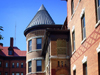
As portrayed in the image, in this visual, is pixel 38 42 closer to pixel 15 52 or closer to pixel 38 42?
pixel 38 42

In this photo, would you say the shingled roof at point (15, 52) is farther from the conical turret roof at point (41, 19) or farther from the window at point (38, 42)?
the window at point (38, 42)

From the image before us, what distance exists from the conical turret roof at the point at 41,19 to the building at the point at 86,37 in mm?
19005

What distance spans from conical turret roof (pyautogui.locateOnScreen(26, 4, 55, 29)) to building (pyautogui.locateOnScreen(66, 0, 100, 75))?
1900 centimetres

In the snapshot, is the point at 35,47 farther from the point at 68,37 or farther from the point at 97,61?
the point at 97,61

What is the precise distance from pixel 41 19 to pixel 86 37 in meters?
25.7

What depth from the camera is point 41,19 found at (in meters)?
43.2

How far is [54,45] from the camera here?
85.9 feet

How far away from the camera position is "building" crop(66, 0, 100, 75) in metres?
15.8

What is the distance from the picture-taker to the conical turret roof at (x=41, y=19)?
42625mm

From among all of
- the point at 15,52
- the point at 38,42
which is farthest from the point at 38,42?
the point at 15,52

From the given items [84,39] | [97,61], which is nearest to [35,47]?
[84,39]

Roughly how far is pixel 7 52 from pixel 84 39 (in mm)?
53949

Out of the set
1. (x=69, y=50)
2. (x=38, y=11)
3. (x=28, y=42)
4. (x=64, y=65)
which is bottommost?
(x=64, y=65)

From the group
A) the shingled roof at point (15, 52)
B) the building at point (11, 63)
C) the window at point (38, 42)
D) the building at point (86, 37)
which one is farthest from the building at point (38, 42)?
the shingled roof at point (15, 52)
